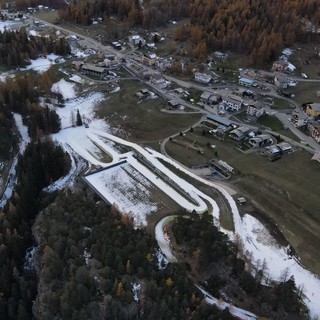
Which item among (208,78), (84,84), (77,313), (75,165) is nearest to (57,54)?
(84,84)

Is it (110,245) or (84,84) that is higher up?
(110,245)

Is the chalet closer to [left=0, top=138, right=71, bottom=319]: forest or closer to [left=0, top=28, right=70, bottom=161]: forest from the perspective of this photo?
[left=0, top=28, right=70, bottom=161]: forest

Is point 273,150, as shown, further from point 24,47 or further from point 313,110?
point 24,47

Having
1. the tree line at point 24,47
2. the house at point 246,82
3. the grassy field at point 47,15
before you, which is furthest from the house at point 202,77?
the grassy field at point 47,15

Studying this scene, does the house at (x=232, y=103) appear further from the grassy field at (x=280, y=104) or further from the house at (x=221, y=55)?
the house at (x=221, y=55)

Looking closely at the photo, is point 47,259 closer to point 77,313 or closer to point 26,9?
point 77,313

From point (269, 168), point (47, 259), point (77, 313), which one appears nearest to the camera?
point (77, 313)

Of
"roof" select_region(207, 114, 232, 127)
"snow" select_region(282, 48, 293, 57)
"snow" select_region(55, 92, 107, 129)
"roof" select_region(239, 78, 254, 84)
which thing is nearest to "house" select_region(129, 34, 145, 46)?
"snow" select_region(55, 92, 107, 129)
